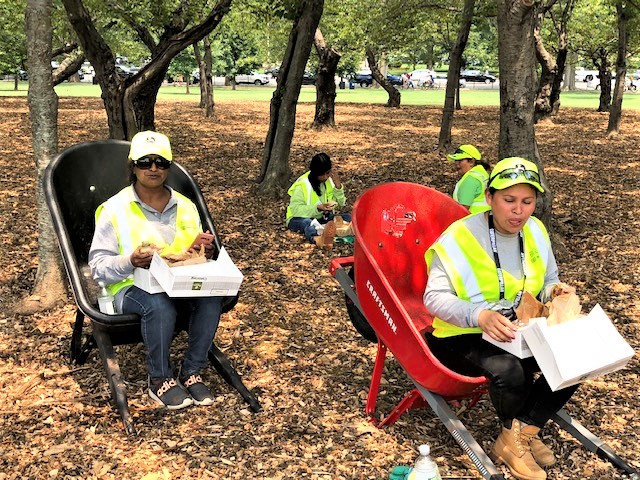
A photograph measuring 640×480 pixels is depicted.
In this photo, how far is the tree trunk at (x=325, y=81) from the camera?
16562mm

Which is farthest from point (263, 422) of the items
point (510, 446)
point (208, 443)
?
point (510, 446)

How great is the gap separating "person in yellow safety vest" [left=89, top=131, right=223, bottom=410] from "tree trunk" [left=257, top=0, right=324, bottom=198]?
17.0 feet

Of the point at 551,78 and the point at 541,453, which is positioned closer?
the point at 541,453

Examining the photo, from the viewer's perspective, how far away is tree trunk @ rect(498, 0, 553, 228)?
634 centimetres

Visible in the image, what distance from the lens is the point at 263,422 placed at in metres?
3.91

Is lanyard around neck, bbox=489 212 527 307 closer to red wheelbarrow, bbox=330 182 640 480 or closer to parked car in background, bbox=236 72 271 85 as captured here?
red wheelbarrow, bbox=330 182 640 480

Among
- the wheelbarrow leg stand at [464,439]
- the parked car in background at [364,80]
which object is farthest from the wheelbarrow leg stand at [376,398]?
the parked car in background at [364,80]

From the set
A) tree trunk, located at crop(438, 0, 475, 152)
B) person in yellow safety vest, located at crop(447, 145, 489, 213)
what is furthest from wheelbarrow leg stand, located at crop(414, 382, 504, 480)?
tree trunk, located at crop(438, 0, 475, 152)

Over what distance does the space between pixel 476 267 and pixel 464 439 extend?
779 millimetres

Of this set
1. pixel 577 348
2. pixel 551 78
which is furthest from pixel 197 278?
pixel 551 78

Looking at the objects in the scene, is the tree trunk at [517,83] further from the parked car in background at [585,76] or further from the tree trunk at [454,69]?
the parked car in background at [585,76]

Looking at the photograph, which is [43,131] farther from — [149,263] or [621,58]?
[621,58]

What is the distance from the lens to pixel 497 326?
3.10 meters

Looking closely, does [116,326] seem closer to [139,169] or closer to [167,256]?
[167,256]
